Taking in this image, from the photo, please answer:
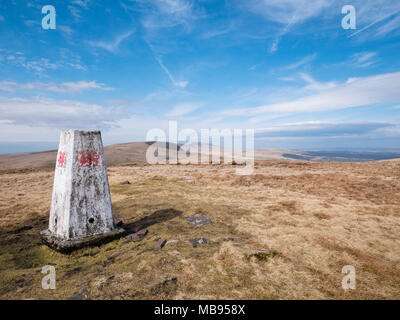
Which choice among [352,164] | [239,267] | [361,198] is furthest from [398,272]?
[352,164]

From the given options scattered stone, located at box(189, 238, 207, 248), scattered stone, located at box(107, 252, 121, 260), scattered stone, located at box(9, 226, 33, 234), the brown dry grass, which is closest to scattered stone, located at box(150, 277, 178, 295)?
the brown dry grass

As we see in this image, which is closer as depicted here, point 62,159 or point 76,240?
point 76,240

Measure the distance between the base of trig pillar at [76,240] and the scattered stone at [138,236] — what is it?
290mm

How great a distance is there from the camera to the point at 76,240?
5672 millimetres

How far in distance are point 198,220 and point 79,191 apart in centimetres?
404

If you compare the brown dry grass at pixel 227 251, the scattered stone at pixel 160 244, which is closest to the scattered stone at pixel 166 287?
the brown dry grass at pixel 227 251

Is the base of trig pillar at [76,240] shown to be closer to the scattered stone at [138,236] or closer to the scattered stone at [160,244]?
the scattered stone at [138,236]

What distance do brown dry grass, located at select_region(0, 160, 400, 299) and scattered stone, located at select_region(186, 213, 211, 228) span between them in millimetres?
277

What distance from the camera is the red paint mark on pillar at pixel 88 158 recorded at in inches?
229

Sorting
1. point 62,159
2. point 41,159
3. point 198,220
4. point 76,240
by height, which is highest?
point 62,159

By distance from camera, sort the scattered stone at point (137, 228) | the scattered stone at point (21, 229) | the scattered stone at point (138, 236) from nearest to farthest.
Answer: the scattered stone at point (138, 236) < the scattered stone at point (137, 228) < the scattered stone at point (21, 229)

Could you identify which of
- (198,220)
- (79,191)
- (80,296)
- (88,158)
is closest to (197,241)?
(198,220)

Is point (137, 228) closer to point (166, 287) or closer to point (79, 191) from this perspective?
point (79, 191)
